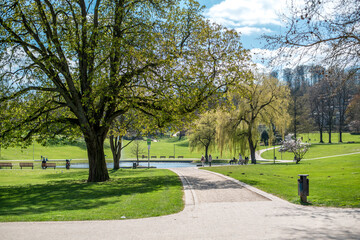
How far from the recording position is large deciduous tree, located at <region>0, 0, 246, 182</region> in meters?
18.3

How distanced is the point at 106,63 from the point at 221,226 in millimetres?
14226

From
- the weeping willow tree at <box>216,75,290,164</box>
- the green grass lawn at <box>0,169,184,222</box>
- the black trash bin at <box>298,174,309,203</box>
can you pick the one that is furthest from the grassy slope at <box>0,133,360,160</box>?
the black trash bin at <box>298,174,309,203</box>

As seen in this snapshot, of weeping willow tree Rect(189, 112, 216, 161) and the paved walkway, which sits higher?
weeping willow tree Rect(189, 112, 216, 161)

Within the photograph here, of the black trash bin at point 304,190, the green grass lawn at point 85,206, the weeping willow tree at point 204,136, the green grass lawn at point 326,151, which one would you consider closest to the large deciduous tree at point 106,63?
the green grass lawn at point 85,206

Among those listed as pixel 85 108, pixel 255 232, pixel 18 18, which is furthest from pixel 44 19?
pixel 255 232

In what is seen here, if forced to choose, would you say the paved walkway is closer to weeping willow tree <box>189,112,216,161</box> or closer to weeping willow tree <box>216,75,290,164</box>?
weeping willow tree <box>216,75,290,164</box>

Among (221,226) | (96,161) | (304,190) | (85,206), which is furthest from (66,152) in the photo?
(221,226)

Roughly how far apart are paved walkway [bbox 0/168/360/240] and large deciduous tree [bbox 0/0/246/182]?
10.1m

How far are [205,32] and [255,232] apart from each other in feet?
48.4

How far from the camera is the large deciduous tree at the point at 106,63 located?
60.1ft

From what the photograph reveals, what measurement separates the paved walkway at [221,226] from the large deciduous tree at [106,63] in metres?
10.1

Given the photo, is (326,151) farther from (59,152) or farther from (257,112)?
(59,152)

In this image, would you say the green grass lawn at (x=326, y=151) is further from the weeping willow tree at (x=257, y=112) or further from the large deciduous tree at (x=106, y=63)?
the large deciduous tree at (x=106, y=63)

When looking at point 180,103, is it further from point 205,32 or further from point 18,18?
point 18,18
